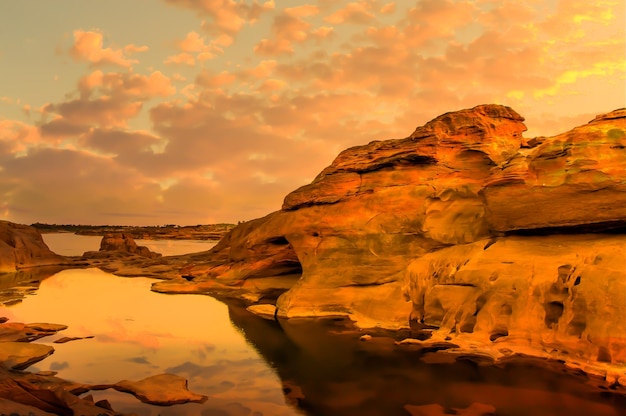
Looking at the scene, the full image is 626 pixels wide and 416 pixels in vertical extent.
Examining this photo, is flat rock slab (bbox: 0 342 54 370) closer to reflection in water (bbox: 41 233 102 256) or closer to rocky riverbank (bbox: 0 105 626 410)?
rocky riverbank (bbox: 0 105 626 410)

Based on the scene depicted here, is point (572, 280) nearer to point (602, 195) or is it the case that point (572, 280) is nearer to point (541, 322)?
point (541, 322)

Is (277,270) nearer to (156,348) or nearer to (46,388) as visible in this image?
(156,348)

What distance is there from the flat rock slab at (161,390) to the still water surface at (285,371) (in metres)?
0.31

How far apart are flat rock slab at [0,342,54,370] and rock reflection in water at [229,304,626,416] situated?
8.45m

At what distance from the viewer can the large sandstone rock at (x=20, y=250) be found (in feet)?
159

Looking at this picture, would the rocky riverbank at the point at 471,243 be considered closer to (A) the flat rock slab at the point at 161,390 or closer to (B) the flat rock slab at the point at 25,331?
(A) the flat rock slab at the point at 161,390

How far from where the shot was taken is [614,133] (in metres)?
17.0

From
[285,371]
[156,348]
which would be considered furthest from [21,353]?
[285,371]

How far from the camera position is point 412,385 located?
1214cm

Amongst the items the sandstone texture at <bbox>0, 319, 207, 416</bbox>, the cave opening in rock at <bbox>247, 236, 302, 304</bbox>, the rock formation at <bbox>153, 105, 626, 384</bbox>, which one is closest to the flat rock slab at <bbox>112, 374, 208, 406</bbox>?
the sandstone texture at <bbox>0, 319, 207, 416</bbox>

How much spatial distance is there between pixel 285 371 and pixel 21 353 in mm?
10218

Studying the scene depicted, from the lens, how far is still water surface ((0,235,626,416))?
10695mm

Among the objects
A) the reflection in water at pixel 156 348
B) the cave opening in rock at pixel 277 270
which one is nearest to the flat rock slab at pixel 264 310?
the reflection in water at pixel 156 348

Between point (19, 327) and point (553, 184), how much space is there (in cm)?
2614
